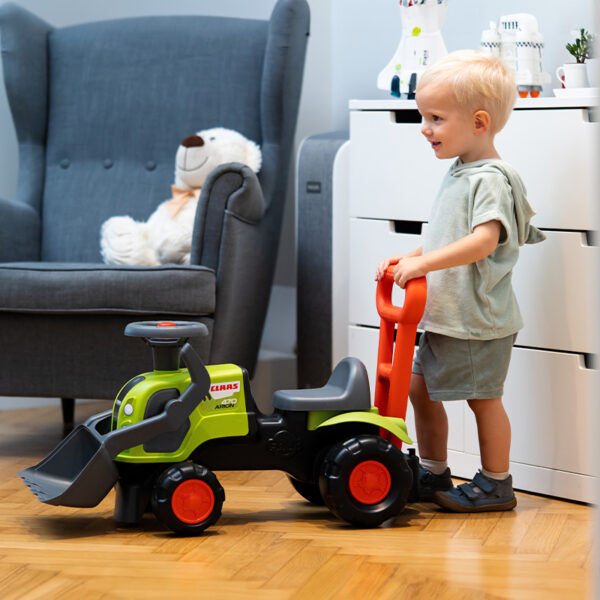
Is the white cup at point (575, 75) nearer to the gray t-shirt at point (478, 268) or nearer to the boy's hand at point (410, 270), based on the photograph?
the gray t-shirt at point (478, 268)

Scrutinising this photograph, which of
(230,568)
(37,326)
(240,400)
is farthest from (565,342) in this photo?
(37,326)

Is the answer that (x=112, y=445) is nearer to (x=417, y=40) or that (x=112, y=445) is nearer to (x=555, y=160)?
(x=555, y=160)

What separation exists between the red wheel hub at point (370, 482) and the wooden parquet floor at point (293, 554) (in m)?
0.05

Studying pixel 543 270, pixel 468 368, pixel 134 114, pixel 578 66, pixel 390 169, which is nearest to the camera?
pixel 468 368

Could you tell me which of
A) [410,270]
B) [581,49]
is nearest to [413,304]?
[410,270]

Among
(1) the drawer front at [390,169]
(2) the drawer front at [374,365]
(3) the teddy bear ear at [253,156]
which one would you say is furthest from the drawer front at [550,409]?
(3) the teddy bear ear at [253,156]

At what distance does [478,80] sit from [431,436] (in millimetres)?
585

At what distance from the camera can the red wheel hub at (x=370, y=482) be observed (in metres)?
1.52

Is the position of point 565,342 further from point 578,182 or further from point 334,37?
point 334,37

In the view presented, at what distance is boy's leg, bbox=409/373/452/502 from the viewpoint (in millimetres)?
1707

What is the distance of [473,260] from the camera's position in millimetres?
1556

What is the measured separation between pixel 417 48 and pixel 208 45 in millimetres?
661

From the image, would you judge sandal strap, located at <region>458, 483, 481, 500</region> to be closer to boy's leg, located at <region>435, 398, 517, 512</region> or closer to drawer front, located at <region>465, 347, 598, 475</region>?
boy's leg, located at <region>435, 398, 517, 512</region>

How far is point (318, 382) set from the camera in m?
2.36
